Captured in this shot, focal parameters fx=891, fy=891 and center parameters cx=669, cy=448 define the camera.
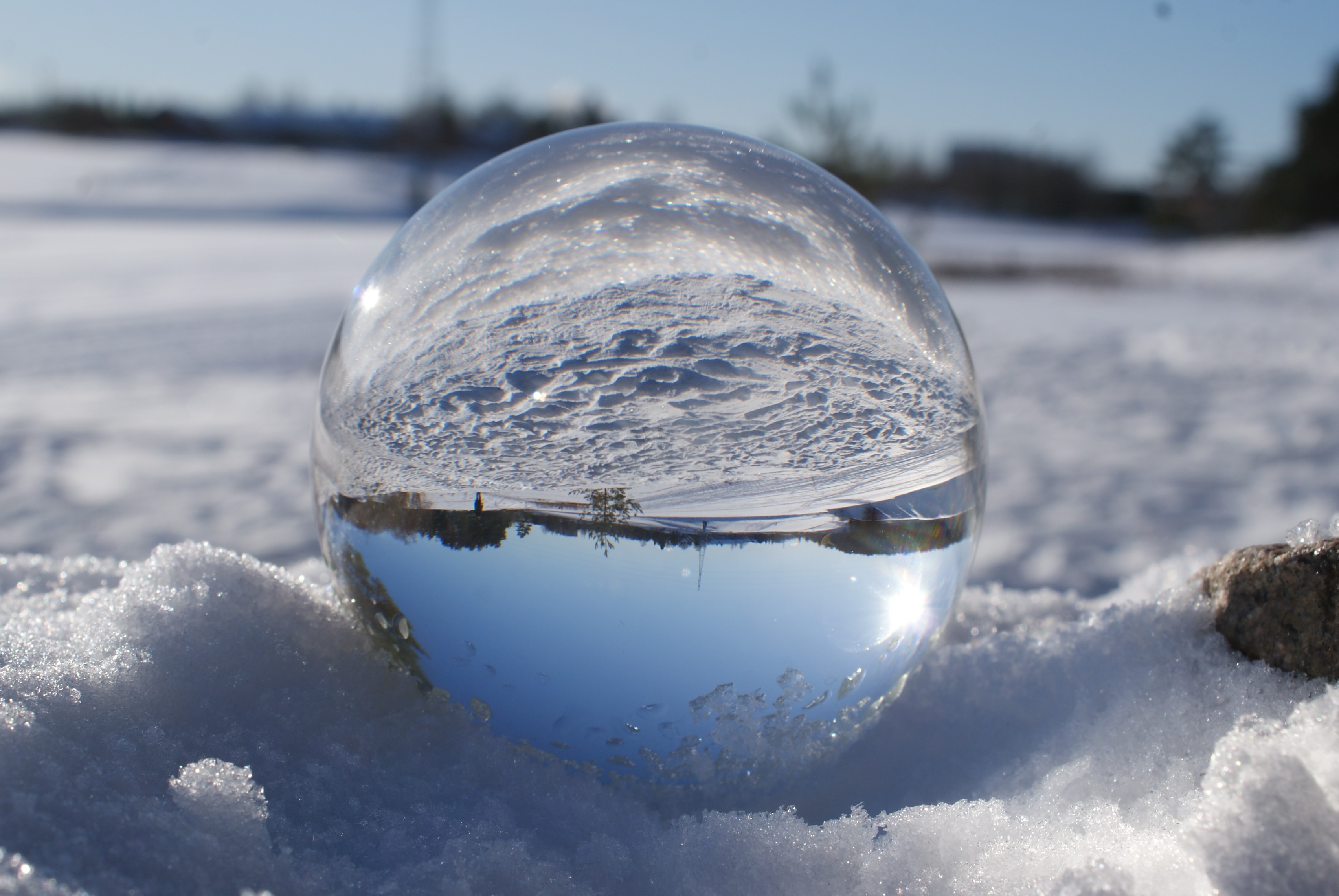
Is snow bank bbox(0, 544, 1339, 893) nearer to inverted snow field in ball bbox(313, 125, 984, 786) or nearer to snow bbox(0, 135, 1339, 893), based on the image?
snow bbox(0, 135, 1339, 893)

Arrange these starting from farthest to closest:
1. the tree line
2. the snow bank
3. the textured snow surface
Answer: the tree line → the textured snow surface → the snow bank

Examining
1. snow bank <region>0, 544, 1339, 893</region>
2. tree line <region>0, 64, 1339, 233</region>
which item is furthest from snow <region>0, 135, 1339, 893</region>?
tree line <region>0, 64, 1339, 233</region>

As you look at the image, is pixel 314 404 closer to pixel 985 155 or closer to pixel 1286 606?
pixel 1286 606

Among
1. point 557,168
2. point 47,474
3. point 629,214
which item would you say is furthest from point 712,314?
A: point 47,474

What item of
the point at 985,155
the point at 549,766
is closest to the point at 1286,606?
the point at 549,766

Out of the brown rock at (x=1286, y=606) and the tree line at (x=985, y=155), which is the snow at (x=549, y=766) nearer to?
the brown rock at (x=1286, y=606)

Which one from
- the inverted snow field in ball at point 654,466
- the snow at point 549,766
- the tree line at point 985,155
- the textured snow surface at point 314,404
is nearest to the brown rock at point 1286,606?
the snow at point 549,766
